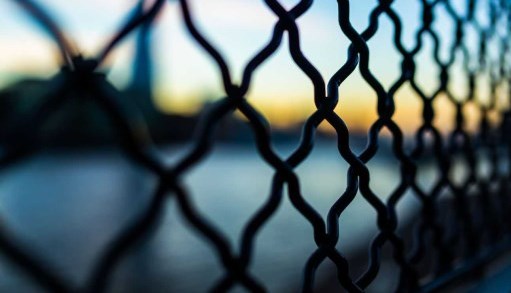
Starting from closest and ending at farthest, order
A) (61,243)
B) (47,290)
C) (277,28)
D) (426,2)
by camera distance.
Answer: (47,290) → (277,28) → (426,2) → (61,243)

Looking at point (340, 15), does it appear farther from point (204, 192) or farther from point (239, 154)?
point (239, 154)

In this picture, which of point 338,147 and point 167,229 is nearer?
point 338,147

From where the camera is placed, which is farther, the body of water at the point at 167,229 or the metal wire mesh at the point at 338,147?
the body of water at the point at 167,229

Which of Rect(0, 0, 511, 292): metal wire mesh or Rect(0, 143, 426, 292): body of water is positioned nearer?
Rect(0, 0, 511, 292): metal wire mesh

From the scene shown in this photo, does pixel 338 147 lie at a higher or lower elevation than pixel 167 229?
higher

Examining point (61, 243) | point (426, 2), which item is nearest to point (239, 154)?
point (61, 243)

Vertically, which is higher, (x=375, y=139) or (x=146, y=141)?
(x=146, y=141)

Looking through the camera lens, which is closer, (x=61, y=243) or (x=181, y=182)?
(x=181, y=182)

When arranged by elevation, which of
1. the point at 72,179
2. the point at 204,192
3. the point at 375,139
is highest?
the point at 72,179
